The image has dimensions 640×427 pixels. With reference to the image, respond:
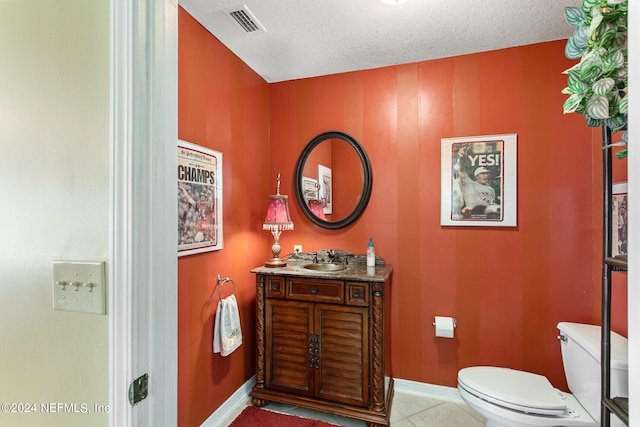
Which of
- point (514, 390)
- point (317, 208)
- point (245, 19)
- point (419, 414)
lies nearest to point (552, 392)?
point (514, 390)

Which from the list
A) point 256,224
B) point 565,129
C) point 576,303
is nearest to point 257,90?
point 256,224

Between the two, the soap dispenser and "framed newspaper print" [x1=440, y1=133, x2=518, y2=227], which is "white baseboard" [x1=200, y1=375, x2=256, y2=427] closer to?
the soap dispenser

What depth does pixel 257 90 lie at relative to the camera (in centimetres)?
252

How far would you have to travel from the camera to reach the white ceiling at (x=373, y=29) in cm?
170

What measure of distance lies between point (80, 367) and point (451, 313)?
2.18 m

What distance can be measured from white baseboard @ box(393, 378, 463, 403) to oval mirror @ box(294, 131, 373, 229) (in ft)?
4.24

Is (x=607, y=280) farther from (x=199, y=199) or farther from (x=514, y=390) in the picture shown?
(x=199, y=199)

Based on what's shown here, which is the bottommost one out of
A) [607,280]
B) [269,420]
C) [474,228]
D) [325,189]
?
[269,420]

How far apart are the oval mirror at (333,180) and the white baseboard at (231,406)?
137cm

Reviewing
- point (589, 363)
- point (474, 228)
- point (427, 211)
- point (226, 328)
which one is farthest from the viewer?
point (427, 211)

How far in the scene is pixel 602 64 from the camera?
0.82m

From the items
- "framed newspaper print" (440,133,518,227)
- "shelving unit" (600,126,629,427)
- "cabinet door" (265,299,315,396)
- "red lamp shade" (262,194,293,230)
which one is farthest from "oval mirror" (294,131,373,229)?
"shelving unit" (600,126,629,427)

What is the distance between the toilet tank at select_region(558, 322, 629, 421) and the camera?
1.23 meters

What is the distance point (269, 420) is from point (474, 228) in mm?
1915
